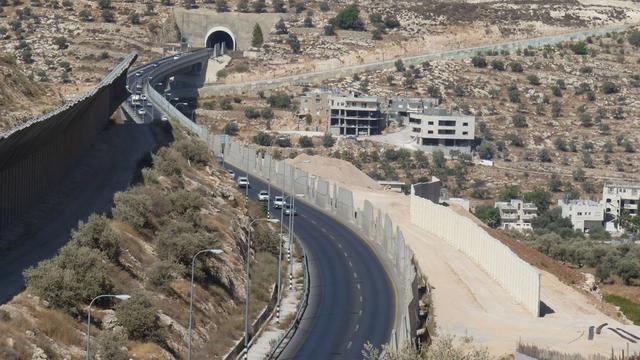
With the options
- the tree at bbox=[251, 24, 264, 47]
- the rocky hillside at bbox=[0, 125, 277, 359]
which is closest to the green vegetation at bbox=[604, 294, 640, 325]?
the rocky hillside at bbox=[0, 125, 277, 359]

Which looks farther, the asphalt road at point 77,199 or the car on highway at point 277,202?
the car on highway at point 277,202

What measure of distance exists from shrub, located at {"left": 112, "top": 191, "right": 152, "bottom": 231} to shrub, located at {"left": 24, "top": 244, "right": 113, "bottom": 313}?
35.5ft

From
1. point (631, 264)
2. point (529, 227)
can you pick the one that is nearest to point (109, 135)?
point (631, 264)

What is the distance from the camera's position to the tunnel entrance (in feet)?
618

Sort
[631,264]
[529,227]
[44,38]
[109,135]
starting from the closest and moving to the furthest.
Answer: [109,135]
[631,264]
[529,227]
[44,38]

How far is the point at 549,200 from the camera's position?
14275cm

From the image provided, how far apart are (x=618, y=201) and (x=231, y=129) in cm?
3721

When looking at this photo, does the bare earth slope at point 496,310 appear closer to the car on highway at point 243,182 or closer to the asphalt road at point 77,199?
the car on highway at point 243,182

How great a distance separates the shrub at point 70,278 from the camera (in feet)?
167

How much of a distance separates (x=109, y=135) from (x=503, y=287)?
26401 mm

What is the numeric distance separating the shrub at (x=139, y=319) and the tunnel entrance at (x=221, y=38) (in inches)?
5320

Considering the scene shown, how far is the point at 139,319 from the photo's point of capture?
52125 millimetres

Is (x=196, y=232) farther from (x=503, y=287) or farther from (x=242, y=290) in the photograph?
(x=503, y=287)

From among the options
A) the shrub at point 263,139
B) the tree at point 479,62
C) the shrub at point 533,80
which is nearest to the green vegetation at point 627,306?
the shrub at point 263,139
